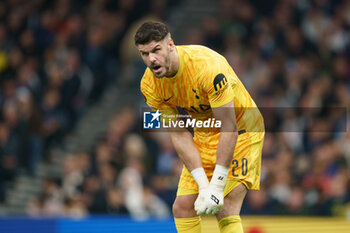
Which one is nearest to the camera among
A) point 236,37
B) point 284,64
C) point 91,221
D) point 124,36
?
point 91,221

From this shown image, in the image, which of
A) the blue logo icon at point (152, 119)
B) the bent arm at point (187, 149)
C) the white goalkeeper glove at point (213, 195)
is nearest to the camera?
the white goalkeeper glove at point (213, 195)

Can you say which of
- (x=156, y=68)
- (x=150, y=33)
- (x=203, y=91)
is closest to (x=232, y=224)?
(x=203, y=91)

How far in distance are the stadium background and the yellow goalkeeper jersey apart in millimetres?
3448

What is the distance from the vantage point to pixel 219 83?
5695mm

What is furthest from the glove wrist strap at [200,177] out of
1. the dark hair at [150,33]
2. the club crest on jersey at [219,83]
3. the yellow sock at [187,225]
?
the dark hair at [150,33]

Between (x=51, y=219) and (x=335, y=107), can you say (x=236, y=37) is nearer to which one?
(x=335, y=107)

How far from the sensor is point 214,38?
562 inches

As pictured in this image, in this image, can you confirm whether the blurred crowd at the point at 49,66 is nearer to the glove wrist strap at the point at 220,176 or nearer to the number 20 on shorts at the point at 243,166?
the number 20 on shorts at the point at 243,166

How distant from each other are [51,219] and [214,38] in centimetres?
622

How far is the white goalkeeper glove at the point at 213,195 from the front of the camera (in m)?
5.63

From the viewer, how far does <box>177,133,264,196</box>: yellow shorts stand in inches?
238

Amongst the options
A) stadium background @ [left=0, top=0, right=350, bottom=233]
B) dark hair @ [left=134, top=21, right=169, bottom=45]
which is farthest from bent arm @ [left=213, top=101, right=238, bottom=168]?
stadium background @ [left=0, top=0, right=350, bottom=233]

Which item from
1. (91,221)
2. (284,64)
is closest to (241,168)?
(91,221)

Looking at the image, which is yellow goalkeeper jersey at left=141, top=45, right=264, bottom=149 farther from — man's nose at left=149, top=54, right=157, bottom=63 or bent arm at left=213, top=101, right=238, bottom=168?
man's nose at left=149, top=54, right=157, bottom=63
